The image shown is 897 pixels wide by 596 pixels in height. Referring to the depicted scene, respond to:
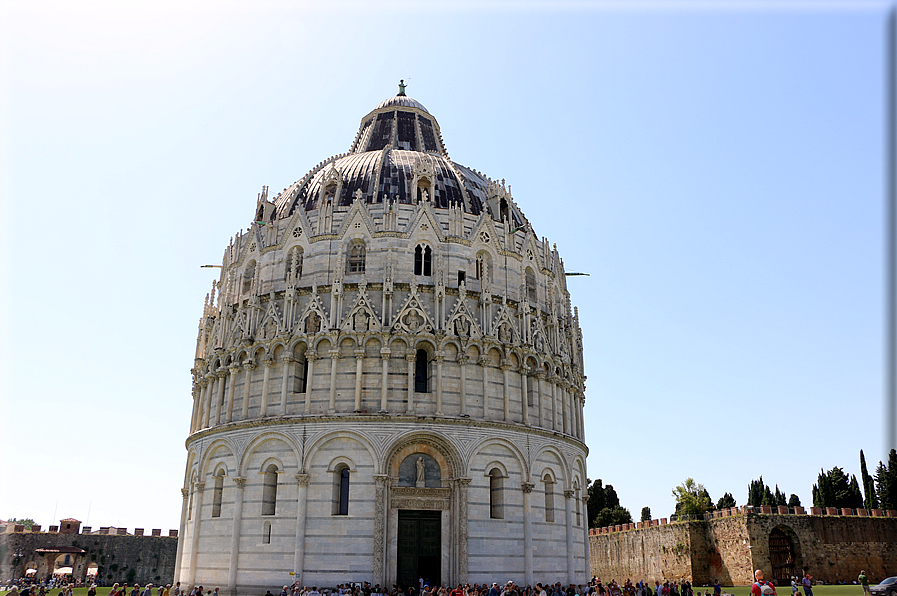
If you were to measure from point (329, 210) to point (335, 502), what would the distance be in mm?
15597

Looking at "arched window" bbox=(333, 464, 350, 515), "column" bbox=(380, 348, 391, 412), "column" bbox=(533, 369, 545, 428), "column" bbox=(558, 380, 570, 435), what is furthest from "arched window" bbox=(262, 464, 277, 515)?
"column" bbox=(558, 380, 570, 435)

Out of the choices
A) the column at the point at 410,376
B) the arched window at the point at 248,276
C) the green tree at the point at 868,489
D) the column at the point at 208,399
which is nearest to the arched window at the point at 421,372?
the column at the point at 410,376

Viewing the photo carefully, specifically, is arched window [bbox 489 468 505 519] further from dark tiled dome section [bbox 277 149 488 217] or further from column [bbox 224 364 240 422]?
dark tiled dome section [bbox 277 149 488 217]

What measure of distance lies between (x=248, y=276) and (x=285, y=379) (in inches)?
340

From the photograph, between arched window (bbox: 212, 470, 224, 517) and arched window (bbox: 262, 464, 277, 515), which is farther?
arched window (bbox: 212, 470, 224, 517)

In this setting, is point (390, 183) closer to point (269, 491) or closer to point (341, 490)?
point (341, 490)

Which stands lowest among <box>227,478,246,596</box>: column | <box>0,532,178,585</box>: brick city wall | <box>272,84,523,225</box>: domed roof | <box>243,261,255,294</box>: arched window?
Answer: <box>0,532,178,585</box>: brick city wall

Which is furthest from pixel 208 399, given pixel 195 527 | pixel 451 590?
pixel 451 590

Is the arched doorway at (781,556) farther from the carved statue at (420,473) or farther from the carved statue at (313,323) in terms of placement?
the carved statue at (313,323)

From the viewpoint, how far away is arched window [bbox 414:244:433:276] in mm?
37375

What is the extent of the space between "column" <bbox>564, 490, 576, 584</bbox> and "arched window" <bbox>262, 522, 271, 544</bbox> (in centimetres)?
1480

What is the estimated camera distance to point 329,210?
127 feet

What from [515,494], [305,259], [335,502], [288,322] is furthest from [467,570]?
[305,259]

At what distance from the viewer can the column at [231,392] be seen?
36.1 meters
